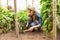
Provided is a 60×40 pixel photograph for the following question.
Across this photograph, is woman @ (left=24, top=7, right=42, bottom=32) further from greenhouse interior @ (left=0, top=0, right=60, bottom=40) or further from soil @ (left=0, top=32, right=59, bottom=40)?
soil @ (left=0, top=32, right=59, bottom=40)

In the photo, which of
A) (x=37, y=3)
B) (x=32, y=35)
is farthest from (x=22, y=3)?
(x=32, y=35)

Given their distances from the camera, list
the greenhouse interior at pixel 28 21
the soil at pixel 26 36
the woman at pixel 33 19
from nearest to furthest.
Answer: the greenhouse interior at pixel 28 21, the soil at pixel 26 36, the woman at pixel 33 19

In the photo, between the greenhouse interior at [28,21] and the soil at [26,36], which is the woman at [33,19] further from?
the soil at [26,36]

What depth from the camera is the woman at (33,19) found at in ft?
14.8

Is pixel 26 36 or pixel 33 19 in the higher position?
pixel 33 19

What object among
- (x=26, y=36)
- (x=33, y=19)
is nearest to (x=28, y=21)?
(x=33, y=19)

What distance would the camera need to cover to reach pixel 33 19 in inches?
182

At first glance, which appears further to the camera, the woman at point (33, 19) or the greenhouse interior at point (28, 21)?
the woman at point (33, 19)

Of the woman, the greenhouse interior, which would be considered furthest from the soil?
the woman

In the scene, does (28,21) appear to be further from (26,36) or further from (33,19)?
(26,36)

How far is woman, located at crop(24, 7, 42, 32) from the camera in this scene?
14.8ft

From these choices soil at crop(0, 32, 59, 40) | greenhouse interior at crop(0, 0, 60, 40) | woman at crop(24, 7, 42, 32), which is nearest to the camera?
greenhouse interior at crop(0, 0, 60, 40)

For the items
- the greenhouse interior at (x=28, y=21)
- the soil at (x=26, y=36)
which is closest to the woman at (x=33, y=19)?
the greenhouse interior at (x=28, y=21)

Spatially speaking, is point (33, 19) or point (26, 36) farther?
point (33, 19)
